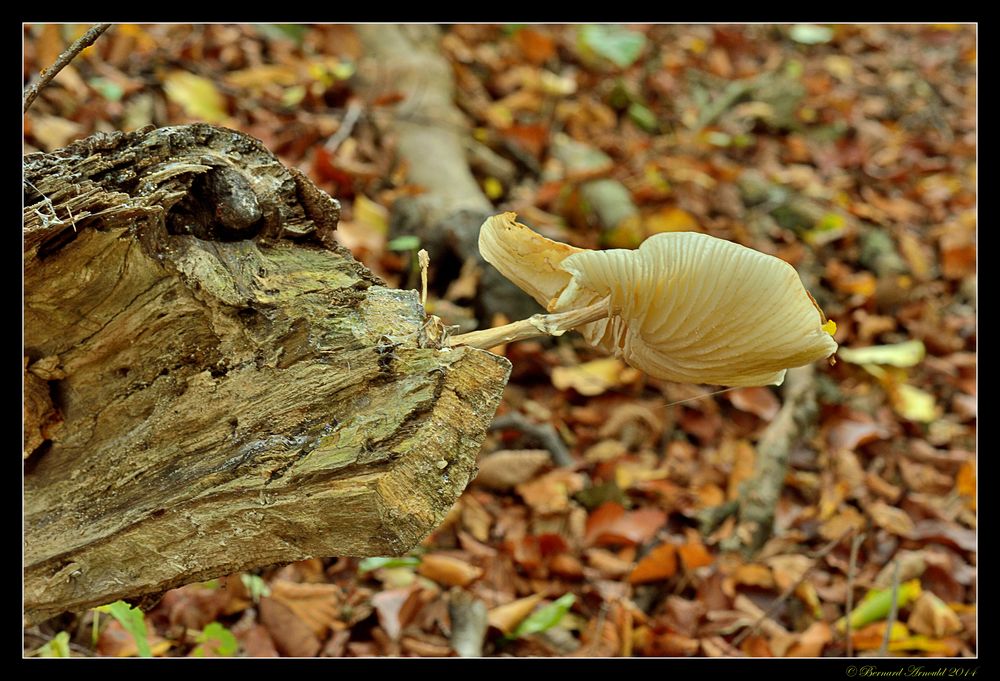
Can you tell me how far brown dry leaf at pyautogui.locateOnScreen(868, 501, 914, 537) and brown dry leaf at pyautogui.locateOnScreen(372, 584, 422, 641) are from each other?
177 cm

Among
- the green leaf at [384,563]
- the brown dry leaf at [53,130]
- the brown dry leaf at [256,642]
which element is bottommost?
the green leaf at [384,563]

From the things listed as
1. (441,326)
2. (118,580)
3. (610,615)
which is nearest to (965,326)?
(610,615)

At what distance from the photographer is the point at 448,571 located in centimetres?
244

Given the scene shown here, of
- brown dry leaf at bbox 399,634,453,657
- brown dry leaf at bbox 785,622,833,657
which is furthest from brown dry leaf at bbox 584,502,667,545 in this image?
brown dry leaf at bbox 399,634,453,657

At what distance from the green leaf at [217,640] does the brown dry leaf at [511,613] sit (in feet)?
2.31

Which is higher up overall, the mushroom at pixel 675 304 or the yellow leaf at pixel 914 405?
the mushroom at pixel 675 304

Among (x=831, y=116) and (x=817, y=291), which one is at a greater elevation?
(x=831, y=116)

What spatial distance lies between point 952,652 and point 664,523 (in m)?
0.94

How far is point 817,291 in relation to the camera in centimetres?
414

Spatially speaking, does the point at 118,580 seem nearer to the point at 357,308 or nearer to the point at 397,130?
the point at 357,308

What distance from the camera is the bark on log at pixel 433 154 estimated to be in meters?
3.25

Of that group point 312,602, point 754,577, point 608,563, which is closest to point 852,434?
point 754,577

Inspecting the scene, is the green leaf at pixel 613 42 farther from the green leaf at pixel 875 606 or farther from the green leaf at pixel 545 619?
the green leaf at pixel 545 619

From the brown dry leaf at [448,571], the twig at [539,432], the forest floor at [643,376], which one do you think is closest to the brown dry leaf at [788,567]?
the forest floor at [643,376]
